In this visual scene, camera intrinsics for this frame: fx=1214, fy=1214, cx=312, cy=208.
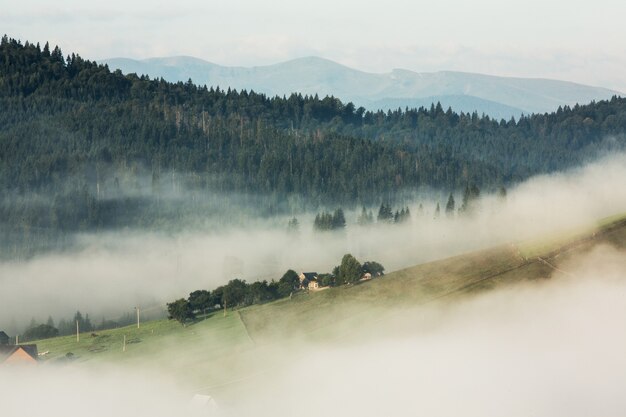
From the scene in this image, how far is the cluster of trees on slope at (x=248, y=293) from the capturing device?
18088cm

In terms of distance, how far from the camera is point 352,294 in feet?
575

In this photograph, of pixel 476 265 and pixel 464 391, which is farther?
pixel 476 265

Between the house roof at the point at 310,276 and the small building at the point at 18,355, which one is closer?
the small building at the point at 18,355

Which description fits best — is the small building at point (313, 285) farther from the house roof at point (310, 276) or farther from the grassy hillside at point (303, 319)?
the grassy hillside at point (303, 319)

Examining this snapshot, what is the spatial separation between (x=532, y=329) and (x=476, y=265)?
28012mm

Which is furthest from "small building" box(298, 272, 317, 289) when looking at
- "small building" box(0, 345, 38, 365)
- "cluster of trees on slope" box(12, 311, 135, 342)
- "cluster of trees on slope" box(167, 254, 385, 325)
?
"small building" box(0, 345, 38, 365)

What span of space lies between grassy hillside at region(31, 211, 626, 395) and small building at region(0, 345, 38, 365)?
2.89 meters

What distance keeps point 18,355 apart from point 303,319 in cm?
3812

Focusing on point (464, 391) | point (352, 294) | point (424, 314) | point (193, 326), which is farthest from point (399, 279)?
point (464, 391)

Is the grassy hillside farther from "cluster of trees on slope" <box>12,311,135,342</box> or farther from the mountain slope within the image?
"cluster of trees on slope" <box>12,311,135,342</box>

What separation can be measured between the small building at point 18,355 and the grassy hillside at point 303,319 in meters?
2.89

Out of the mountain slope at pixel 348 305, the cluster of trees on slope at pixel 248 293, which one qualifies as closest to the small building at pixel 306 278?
the cluster of trees on slope at pixel 248 293

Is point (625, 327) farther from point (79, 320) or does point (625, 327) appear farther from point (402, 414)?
point (79, 320)

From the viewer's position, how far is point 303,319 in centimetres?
16550
